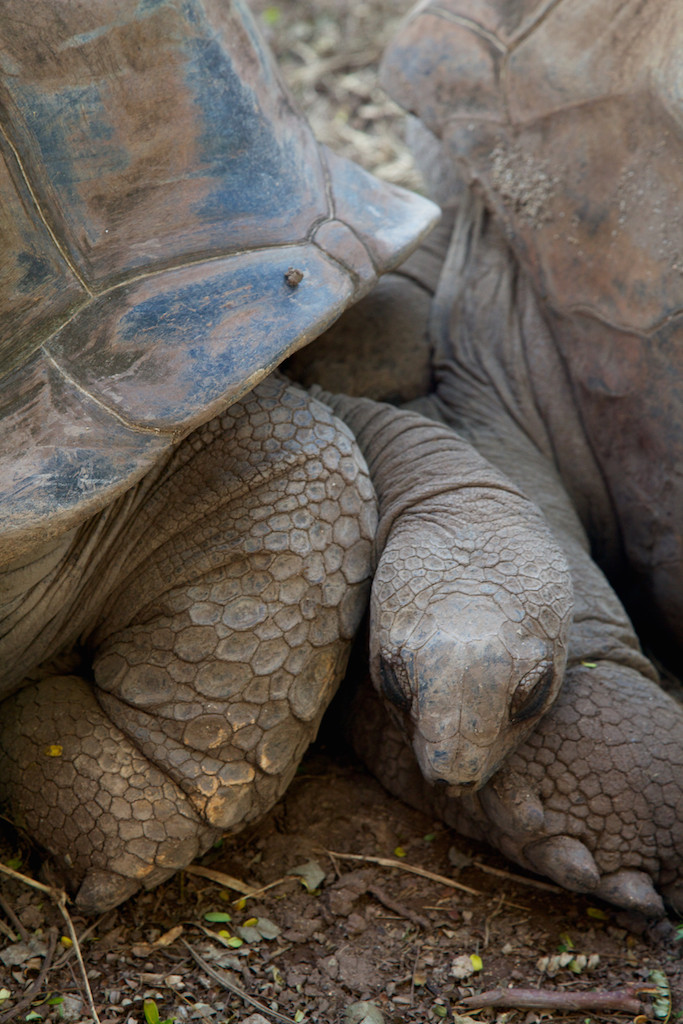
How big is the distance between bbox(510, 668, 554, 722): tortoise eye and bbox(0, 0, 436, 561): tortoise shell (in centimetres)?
82

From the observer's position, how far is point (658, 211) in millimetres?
2393

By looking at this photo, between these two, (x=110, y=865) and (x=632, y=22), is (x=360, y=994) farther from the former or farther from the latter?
(x=632, y=22)

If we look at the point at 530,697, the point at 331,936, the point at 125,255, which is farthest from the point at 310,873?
the point at 125,255

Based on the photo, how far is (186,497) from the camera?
2127 millimetres

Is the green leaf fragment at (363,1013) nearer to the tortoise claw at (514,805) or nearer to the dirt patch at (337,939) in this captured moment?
the dirt patch at (337,939)

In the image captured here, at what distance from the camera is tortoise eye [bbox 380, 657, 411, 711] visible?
77.4 inches

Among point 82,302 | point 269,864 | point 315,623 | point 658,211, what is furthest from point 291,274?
point 269,864

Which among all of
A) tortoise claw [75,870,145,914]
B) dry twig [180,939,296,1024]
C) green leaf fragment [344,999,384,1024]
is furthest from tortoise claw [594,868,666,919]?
tortoise claw [75,870,145,914]

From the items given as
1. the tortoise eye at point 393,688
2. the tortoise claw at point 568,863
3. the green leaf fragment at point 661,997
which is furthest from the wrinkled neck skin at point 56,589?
the green leaf fragment at point 661,997

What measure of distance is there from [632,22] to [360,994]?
2.37 metres

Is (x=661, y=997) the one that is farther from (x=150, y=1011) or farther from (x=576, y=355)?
(x=576, y=355)

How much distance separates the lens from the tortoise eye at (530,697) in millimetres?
1913

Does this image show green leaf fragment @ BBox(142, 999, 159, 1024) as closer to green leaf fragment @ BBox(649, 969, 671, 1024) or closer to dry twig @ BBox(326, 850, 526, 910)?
dry twig @ BBox(326, 850, 526, 910)

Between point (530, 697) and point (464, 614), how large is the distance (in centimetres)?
22
